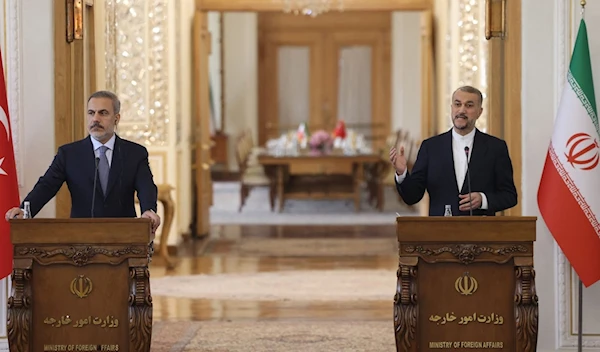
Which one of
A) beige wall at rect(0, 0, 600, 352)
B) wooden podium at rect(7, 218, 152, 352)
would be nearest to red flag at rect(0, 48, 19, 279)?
beige wall at rect(0, 0, 600, 352)

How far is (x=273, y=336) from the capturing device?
7.34m

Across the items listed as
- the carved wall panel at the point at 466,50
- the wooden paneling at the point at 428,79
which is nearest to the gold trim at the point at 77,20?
the carved wall panel at the point at 466,50

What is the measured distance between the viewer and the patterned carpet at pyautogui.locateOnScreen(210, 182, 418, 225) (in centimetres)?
1575

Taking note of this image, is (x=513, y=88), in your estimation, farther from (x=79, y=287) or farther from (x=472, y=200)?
(x=79, y=287)

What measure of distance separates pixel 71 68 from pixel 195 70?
631cm

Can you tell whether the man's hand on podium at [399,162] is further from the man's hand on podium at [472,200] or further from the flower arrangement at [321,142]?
the flower arrangement at [321,142]

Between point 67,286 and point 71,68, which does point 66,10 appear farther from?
point 67,286

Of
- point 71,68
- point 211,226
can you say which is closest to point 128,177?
point 71,68

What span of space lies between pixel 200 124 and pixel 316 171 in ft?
13.0

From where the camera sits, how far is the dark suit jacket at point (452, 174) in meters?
5.67

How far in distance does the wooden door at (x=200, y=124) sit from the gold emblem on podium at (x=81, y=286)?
25.5ft

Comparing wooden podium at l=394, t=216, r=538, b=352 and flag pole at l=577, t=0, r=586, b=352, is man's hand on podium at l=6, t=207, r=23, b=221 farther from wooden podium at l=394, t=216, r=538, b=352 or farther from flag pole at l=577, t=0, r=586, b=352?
flag pole at l=577, t=0, r=586, b=352

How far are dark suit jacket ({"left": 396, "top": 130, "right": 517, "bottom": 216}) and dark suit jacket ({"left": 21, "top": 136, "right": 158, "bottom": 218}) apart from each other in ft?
4.39

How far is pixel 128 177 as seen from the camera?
569 cm
